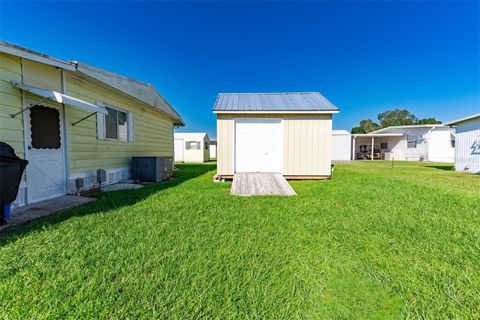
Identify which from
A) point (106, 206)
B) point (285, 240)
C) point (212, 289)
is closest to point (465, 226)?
point (285, 240)

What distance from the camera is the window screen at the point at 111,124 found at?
6.86 m

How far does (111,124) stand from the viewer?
278 inches

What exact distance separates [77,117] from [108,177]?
2.08 m

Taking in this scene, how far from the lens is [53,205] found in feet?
14.4

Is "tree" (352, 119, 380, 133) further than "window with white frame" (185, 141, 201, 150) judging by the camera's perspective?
Yes

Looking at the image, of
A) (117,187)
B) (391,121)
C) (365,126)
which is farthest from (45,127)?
(391,121)

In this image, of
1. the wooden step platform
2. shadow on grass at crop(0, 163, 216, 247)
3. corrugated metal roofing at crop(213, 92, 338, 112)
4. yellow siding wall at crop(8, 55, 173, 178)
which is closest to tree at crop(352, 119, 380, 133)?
corrugated metal roofing at crop(213, 92, 338, 112)

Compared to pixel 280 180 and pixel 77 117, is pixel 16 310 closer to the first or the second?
pixel 77 117

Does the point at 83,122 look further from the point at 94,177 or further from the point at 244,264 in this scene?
the point at 244,264

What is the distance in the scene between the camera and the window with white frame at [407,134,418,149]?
21.3 m

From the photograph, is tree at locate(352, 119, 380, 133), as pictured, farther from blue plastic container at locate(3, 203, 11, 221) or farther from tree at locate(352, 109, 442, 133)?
blue plastic container at locate(3, 203, 11, 221)

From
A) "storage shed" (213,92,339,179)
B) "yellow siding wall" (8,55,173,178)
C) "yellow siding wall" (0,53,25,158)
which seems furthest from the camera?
"storage shed" (213,92,339,179)

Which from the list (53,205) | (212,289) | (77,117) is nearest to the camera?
(212,289)

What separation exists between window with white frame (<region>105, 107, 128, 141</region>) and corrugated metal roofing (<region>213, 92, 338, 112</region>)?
11.0 ft
